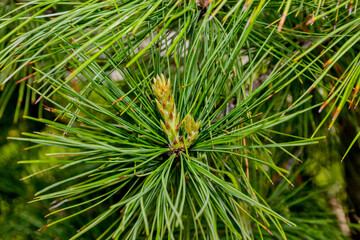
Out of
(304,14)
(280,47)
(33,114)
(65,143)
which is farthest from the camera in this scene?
(33,114)

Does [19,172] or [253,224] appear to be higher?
[19,172]

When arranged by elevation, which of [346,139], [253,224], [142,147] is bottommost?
[253,224]

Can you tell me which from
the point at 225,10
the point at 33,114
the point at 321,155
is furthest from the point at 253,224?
the point at 33,114

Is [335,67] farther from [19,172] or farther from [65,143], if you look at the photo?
[19,172]

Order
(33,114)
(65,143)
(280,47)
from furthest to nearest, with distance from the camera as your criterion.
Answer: (33,114), (280,47), (65,143)

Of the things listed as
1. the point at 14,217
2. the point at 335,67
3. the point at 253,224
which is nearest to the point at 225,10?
the point at 335,67

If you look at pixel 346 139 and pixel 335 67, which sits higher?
pixel 335 67

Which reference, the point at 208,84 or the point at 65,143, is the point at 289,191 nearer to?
the point at 208,84

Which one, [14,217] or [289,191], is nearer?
[14,217]

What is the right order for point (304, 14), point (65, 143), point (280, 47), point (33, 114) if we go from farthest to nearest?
point (33, 114), point (304, 14), point (280, 47), point (65, 143)
